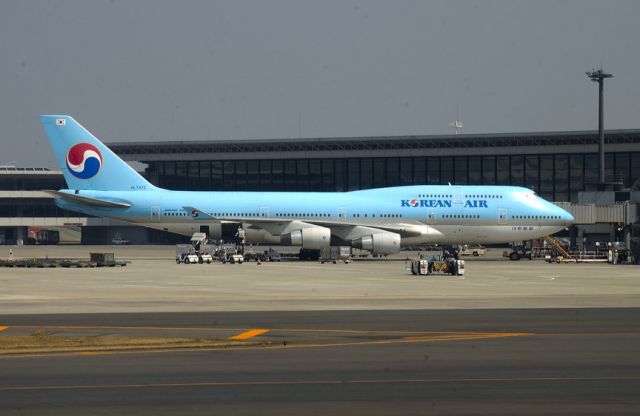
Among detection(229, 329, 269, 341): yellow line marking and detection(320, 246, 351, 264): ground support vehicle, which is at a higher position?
detection(320, 246, 351, 264): ground support vehicle

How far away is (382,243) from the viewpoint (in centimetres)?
7006

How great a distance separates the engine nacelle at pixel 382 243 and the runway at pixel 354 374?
1687 inches

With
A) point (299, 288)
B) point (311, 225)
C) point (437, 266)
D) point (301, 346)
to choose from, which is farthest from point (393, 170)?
point (301, 346)

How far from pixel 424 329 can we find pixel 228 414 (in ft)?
39.1

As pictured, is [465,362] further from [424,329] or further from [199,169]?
[199,169]

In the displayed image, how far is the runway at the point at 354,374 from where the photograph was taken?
15.3 m

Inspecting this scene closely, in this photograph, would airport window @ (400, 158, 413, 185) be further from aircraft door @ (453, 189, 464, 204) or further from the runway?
the runway

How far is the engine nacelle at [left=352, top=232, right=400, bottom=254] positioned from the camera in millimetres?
70125

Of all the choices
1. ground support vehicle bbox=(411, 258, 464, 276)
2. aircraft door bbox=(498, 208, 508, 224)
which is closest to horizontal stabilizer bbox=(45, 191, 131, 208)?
ground support vehicle bbox=(411, 258, 464, 276)

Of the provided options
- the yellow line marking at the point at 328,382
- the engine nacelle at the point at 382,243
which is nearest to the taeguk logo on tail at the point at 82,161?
the engine nacelle at the point at 382,243

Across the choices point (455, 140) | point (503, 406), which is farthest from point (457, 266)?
point (455, 140)

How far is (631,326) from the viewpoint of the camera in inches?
1043

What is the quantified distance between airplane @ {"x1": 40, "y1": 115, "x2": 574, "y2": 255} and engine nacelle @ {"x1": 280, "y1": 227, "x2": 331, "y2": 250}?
0.07 meters

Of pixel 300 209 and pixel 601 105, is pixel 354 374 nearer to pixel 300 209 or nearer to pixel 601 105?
pixel 300 209
